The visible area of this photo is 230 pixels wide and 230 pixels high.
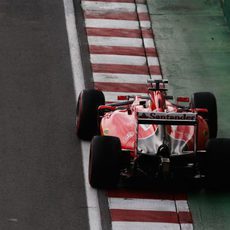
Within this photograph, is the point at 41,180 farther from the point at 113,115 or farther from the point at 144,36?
the point at 144,36

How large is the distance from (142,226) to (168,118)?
5.50 feet

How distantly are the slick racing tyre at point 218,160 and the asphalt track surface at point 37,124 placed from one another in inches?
75.4

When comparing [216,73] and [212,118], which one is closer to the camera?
[212,118]

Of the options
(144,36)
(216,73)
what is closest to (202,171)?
(216,73)

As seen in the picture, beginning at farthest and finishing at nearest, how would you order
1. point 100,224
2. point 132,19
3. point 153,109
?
1. point 132,19
2. point 153,109
3. point 100,224

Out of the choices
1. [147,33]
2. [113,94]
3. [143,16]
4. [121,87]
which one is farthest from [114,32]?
[113,94]

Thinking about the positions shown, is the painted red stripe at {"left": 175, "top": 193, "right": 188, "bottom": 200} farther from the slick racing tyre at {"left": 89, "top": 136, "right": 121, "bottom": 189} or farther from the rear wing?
the rear wing

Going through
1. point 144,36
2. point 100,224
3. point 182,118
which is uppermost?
point 144,36

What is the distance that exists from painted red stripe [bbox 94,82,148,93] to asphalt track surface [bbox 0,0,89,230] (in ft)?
1.76

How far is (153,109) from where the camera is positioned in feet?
60.2

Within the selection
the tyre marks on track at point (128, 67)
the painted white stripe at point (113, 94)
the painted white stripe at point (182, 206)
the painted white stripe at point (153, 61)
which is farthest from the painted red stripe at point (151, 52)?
the painted white stripe at point (182, 206)

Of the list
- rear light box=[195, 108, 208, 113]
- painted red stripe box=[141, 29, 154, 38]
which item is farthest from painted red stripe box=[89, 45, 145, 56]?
rear light box=[195, 108, 208, 113]

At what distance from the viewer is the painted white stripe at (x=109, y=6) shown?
24.7 m

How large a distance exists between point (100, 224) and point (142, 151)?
4.11 feet
